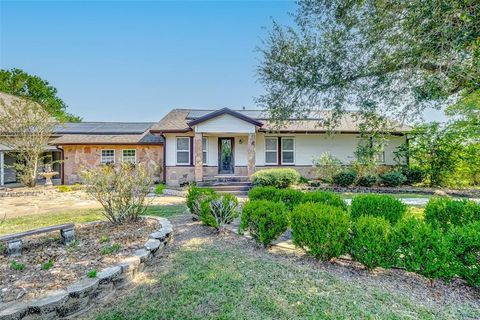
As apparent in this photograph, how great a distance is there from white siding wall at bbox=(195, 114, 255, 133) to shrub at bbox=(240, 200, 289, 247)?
9707mm

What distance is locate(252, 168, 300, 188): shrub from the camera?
12633mm

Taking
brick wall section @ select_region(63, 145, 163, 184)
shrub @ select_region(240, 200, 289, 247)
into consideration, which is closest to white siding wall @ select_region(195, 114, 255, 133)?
brick wall section @ select_region(63, 145, 163, 184)

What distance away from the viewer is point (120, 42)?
564 inches

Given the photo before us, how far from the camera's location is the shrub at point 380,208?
595cm

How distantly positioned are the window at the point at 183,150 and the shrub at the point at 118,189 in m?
9.53

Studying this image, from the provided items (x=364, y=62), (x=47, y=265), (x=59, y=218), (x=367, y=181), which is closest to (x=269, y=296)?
(x=47, y=265)

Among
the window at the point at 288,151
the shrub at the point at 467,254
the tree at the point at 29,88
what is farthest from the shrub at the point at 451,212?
the tree at the point at 29,88

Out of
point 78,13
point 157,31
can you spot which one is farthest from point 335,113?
point 78,13

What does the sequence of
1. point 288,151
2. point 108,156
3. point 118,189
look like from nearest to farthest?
1. point 118,189
2. point 288,151
3. point 108,156

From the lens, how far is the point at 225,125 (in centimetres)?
1442

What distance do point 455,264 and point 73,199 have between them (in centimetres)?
1331

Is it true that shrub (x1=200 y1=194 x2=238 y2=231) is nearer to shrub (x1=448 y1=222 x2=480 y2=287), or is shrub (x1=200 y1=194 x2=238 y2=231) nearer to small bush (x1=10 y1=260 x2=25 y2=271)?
small bush (x1=10 y1=260 x2=25 y2=271)

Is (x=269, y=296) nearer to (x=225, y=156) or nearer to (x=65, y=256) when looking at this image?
(x=65, y=256)

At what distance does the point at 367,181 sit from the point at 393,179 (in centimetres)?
138
